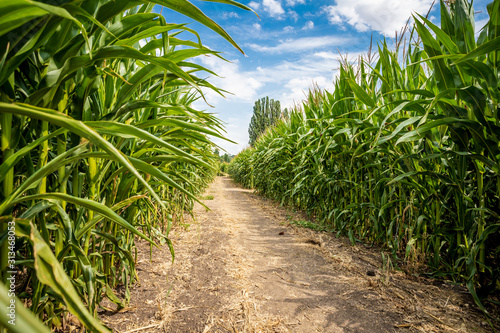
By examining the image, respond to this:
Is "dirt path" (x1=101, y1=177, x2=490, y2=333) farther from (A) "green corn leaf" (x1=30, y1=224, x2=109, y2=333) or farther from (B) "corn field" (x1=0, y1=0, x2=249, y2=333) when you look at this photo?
(A) "green corn leaf" (x1=30, y1=224, x2=109, y2=333)

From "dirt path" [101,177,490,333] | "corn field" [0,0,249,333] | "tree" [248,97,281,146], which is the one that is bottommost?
"dirt path" [101,177,490,333]

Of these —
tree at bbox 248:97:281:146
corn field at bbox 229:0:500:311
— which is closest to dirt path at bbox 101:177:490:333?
corn field at bbox 229:0:500:311

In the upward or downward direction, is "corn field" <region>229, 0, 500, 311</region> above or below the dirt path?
above

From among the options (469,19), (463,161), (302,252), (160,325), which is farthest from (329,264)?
(469,19)

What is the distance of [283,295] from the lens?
145 centimetres

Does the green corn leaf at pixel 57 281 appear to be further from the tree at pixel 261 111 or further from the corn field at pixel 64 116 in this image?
the tree at pixel 261 111

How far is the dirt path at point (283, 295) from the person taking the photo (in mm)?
1151

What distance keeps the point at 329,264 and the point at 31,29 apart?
1997 millimetres

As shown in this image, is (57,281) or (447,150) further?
(447,150)

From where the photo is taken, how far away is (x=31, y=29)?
497 millimetres

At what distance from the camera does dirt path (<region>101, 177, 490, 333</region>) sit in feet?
3.78

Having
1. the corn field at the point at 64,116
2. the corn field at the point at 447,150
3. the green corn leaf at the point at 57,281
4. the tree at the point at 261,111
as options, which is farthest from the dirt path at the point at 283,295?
the tree at the point at 261,111

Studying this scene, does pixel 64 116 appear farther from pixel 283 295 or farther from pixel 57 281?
pixel 283 295

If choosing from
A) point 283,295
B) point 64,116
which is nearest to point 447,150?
point 283,295
